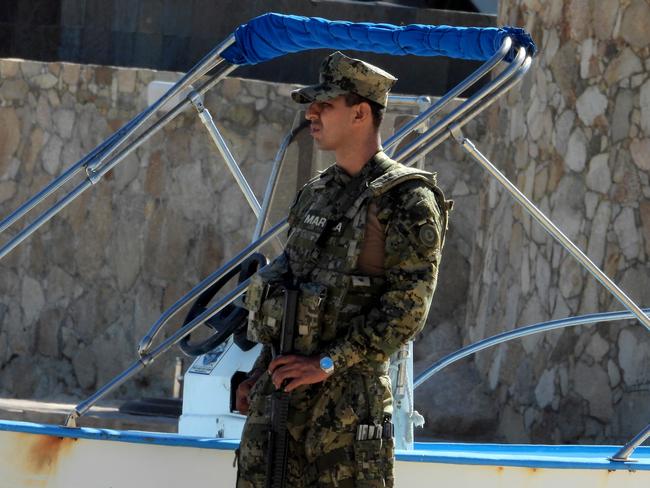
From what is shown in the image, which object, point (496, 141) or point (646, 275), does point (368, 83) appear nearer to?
point (646, 275)

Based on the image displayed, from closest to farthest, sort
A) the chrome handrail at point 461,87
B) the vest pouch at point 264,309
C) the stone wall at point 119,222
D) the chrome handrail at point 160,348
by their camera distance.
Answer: the vest pouch at point 264,309
the chrome handrail at point 461,87
the chrome handrail at point 160,348
the stone wall at point 119,222

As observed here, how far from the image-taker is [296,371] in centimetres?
333

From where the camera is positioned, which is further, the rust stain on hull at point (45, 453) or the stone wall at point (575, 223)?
the stone wall at point (575, 223)

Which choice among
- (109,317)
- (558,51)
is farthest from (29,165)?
(558,51)

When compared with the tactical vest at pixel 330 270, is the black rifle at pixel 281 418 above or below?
below

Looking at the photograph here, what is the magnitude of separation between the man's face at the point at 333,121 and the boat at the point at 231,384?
77cm

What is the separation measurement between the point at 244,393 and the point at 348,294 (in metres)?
0.41

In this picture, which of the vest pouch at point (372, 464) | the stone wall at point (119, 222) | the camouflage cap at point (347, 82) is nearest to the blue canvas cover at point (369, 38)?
the camouflage cap at point (347, 82)

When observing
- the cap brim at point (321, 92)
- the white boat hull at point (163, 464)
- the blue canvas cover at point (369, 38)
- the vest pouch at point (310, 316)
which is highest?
the blue canvas cover at point (369, 38)

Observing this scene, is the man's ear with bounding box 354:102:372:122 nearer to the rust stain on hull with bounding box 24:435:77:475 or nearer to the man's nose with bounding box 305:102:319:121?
the man's nose with bounding box 305:102:319:121

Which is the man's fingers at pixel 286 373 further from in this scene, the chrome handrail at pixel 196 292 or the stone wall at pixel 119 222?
the stone wall at pixel 119 222

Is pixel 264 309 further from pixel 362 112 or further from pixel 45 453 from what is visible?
pixel 45 453

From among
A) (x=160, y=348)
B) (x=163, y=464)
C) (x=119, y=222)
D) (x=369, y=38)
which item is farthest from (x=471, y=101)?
(x=119, y=222)

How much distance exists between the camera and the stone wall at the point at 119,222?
10.1m
